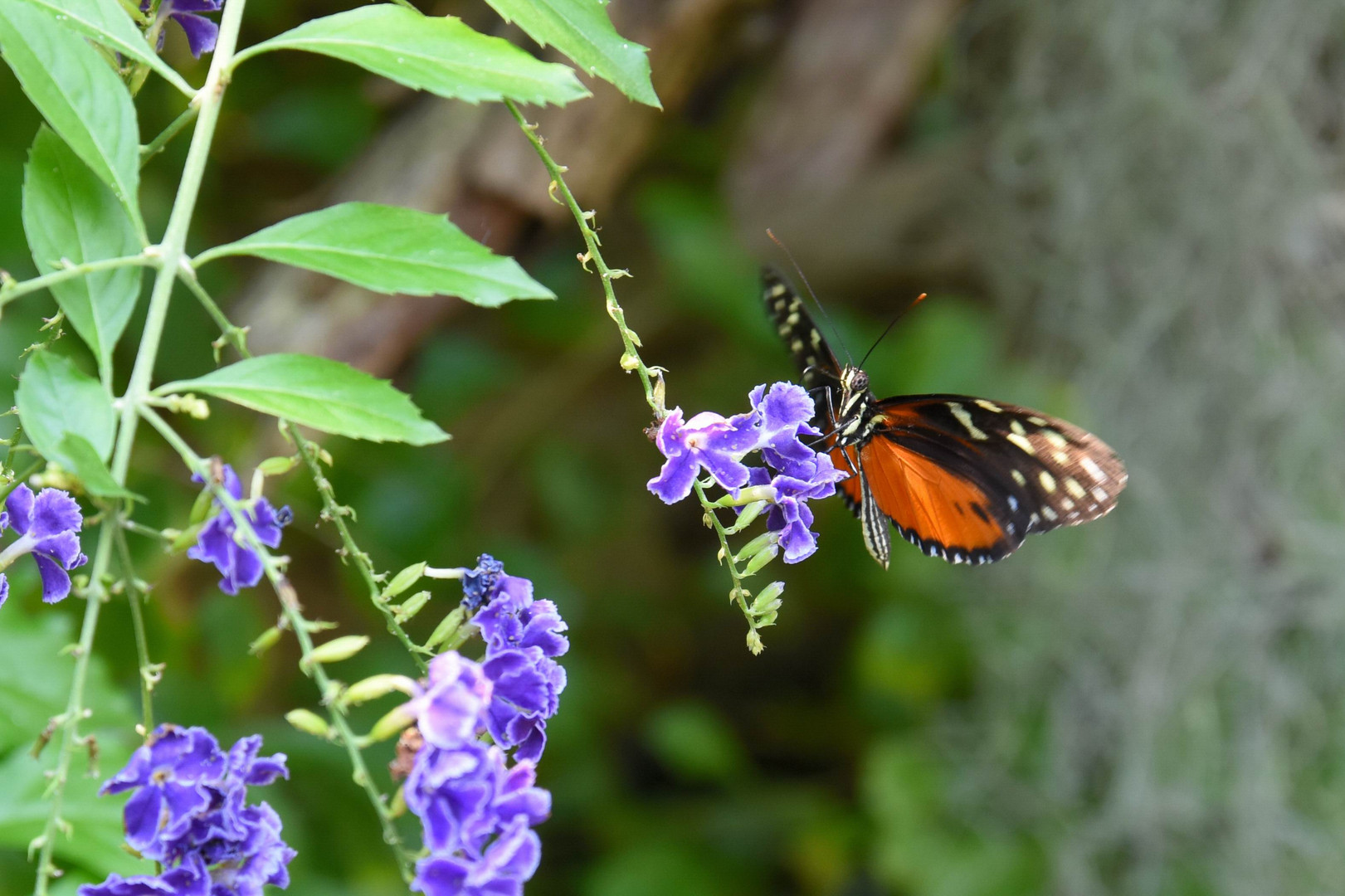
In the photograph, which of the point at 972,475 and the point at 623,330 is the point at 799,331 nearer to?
the point at 972,475

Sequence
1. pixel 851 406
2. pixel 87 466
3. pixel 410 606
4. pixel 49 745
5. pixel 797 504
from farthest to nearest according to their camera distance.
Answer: pixel 851 406, pixel 49 745, pixel 797 504, pixel 410 606, pixel 87 466

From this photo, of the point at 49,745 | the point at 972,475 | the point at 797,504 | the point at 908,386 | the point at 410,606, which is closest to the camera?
the point at 410,606

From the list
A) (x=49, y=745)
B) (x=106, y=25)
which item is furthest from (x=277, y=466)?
(x=49, y=745)

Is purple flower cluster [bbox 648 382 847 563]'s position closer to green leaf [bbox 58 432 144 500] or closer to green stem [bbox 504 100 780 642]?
green stem [bbox 504 100 780 642]

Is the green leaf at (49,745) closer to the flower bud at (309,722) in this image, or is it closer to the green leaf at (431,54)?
the flower bud at (309,722)

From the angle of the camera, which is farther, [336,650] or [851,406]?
[851,406]

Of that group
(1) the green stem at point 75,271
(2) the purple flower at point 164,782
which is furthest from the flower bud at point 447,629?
(1) the green stem at point 75,271
